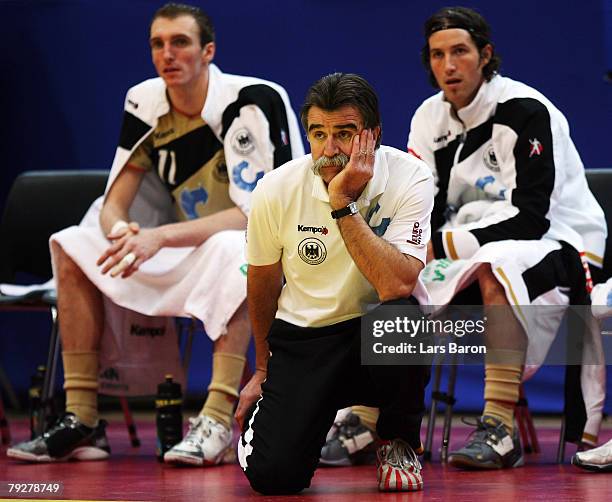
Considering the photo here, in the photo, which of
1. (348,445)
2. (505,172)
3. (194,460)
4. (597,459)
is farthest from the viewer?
(505,172)

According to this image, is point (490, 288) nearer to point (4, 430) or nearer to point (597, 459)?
point (597, 459)

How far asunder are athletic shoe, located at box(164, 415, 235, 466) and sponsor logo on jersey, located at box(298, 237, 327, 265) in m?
0.94

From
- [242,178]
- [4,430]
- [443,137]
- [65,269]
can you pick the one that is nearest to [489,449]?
[443,137]

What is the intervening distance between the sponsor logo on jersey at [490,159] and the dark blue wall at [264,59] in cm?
162

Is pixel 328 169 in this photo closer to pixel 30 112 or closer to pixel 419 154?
pixel 419 154

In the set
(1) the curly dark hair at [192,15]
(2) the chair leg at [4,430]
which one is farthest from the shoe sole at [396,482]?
(2) the chair leg at [4,430]

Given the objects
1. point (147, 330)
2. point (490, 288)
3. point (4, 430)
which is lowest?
point (4, 430)

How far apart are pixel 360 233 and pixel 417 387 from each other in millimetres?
473

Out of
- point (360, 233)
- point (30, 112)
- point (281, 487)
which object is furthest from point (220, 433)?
point (30, 112)

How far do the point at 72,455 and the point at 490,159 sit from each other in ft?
6.31

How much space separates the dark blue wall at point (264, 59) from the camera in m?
5.75

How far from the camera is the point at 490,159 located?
4.28m

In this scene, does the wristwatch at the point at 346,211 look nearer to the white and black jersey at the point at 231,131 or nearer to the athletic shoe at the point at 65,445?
the white and black jersey at the point at 231,131

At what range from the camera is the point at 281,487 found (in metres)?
3.20
